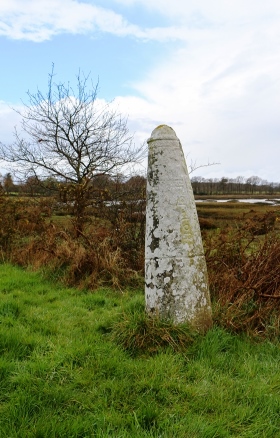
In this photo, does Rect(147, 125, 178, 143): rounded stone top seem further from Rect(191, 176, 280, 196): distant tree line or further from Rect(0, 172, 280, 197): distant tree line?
Rect(191, 176, 280, 196): distant tree line

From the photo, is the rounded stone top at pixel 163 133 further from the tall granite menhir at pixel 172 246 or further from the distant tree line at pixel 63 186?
the distant tree line at pixel 63 186

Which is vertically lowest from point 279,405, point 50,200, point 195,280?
point 279,405

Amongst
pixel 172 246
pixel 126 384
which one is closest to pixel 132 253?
pixel 172 246

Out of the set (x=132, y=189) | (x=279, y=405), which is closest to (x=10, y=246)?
(x=132, y=189)

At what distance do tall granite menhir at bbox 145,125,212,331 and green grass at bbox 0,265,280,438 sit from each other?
0.91 ft

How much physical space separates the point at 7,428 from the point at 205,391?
4.72ft

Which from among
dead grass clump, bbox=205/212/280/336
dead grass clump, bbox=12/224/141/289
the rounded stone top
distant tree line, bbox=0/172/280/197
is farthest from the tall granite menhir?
distant tree line, bbox=0/172/280/197

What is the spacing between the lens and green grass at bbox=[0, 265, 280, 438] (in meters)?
2.35

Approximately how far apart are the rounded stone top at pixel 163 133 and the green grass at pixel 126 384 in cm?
196

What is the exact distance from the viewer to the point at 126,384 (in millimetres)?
2775

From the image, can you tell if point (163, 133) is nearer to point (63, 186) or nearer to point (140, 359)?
point (140, 359)

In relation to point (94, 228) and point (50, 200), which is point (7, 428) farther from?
point (50, 200)

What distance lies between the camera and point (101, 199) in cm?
973

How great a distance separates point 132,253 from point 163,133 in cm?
343
